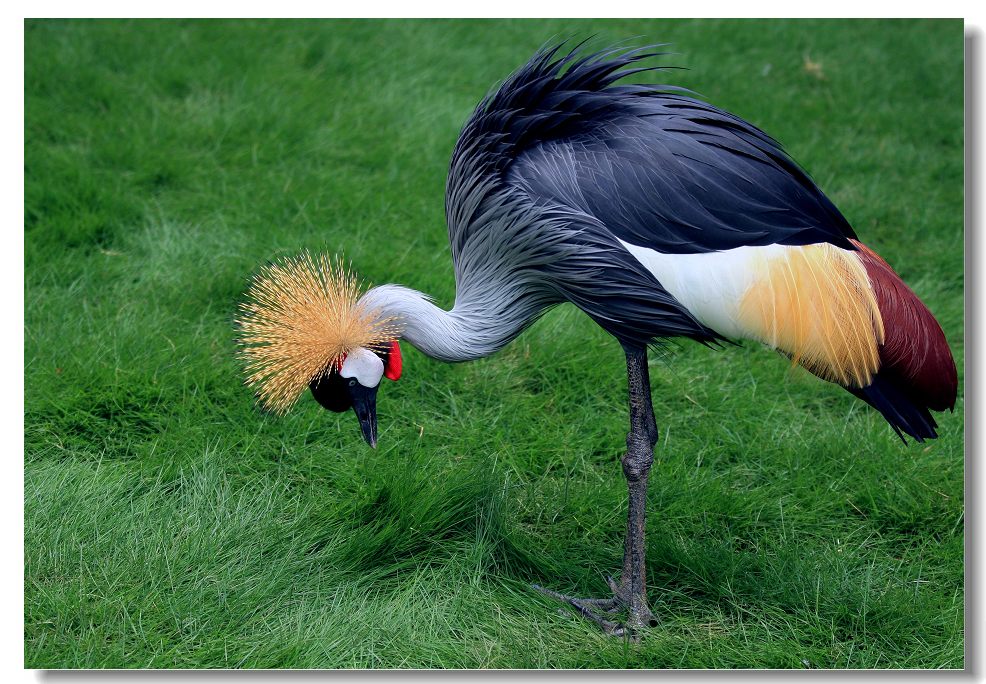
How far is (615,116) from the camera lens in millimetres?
2307

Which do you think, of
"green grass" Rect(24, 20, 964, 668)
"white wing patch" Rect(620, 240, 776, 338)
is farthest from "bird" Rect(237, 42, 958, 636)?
"green grass" Rect(24, 20, 964, 668)

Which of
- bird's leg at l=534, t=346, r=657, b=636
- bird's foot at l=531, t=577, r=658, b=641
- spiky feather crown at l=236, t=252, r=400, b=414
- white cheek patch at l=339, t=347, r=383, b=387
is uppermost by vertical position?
spiky feather crown at l=236, t=252, r=400, b=414

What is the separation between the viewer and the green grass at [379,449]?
97.2 inches

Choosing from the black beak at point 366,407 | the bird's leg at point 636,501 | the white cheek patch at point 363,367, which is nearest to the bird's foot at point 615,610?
the bird's leg at point 636,501

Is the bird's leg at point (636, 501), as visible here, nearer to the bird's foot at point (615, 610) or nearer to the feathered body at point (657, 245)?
the bird's foot at point (615, 610)

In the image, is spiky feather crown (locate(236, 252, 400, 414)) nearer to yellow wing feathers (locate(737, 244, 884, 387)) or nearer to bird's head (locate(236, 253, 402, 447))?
bird's head (locate(236, 253, 402, 447))

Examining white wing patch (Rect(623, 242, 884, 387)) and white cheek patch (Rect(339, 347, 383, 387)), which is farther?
white cheek patch (Rect(339, 347, 383, 387))

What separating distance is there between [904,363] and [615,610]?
94 centimetres

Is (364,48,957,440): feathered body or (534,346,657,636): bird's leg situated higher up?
(364,48,957,440): feathered body

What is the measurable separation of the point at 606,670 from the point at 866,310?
3.39 ft

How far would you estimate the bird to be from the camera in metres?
2.18

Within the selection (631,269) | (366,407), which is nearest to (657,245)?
(631,269)

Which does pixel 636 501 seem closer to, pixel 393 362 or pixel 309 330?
pixel 393 362

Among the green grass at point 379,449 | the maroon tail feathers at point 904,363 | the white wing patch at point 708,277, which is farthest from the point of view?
the green grass at point 379,449
